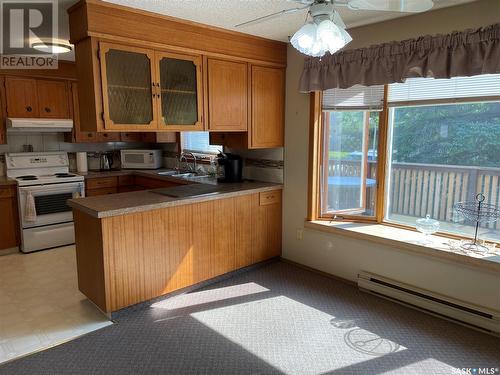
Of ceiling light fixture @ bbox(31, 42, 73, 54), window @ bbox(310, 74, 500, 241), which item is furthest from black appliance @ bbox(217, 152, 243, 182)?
ceiling light fixture @ bbox(31, 42, 73, 54)

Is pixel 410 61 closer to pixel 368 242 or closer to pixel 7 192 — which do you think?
pixel 368 242

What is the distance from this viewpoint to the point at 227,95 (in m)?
3.46

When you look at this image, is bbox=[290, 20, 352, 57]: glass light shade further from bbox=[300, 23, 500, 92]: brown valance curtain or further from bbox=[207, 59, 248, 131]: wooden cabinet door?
bbox=[207, 59, 248, 131]: wooden cabinet door

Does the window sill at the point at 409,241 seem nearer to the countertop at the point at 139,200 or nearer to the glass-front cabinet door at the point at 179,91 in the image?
the countertop at the point at 139,200

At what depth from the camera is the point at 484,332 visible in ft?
8.54

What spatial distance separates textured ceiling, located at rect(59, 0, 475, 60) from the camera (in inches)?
101

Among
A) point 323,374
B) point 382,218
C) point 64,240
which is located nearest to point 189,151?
point 64,240

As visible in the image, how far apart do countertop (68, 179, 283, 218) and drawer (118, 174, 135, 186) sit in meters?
1.90

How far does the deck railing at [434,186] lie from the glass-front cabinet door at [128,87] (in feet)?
6.23

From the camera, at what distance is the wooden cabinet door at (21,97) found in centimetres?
431

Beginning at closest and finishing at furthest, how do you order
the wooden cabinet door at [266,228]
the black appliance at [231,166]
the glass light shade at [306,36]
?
the glass light shade at [306,36], the wooden cabinet door at [266,228], the black appliance at [231,166]

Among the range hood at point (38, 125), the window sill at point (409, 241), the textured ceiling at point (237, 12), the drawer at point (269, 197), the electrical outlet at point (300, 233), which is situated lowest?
the electrical outlet at point (300, 233)

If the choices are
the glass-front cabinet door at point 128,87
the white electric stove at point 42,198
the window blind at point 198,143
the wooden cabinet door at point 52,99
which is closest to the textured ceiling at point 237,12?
the glass-front cabinet door at point 128,87

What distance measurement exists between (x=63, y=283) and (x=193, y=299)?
131 centimetres
